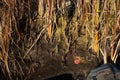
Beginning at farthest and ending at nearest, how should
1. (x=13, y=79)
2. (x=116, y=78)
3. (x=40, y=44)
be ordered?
(x=40, y=44) → (x=13, y=79) → (x=116, y=78)

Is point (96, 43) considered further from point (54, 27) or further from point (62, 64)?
point (54, 27)

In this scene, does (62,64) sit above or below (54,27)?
below

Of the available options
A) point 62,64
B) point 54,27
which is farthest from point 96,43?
point 54,27

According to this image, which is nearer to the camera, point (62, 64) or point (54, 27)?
point (62, 64)

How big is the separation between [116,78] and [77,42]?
1.99 ft

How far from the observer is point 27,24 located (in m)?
2.62

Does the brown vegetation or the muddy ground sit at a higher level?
the brown vegetation

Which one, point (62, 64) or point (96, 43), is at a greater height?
point (96, 43)

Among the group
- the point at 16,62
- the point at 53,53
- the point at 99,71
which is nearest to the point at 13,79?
the point at 16,62

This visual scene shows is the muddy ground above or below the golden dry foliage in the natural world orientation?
below

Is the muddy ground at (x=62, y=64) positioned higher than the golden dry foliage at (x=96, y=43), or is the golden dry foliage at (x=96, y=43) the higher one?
the golden dry foliage at (x=96, y=43)

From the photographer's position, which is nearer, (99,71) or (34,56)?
(99,71)

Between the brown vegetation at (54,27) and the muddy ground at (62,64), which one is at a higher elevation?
the brown vegetation at (54,27)

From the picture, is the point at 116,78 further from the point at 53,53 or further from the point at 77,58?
the point at 53,53
